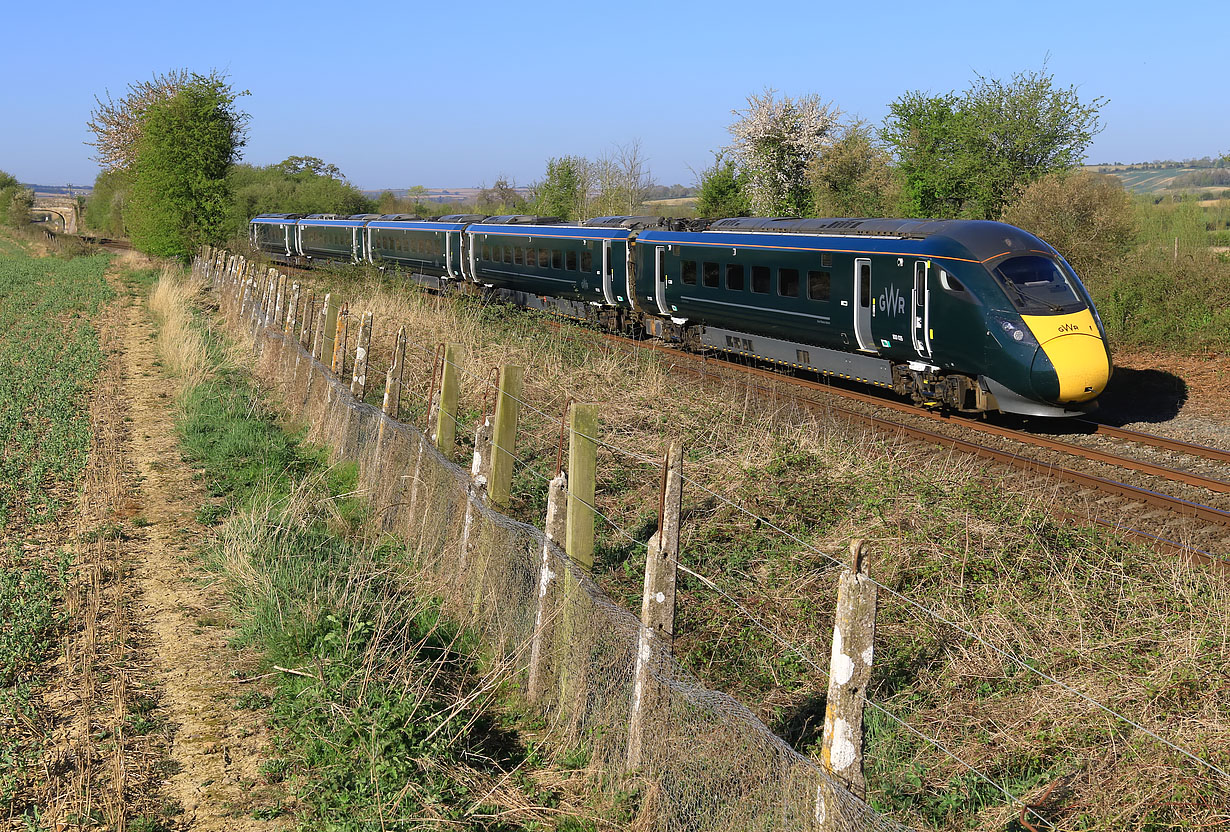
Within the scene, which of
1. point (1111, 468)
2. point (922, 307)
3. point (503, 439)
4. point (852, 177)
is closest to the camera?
point (503, 439)

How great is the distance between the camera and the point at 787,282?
1656cm

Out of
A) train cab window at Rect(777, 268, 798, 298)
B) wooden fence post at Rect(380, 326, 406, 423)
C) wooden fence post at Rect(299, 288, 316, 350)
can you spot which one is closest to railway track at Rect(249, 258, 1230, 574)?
train cab window at Rect(777, 268, 798, 298)

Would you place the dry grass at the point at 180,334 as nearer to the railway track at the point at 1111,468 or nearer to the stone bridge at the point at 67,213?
the railway track at the point at 1111,468

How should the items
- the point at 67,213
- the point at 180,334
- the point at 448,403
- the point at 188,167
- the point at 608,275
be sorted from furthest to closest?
1. the point at 67,213
2. the point at 188,167
3. the point at 608,275
4. the point at 180,334
5. the point at 448,403

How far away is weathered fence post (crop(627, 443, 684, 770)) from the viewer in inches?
183

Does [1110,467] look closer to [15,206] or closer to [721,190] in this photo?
[721,190]

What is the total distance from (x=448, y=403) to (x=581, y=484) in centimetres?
315

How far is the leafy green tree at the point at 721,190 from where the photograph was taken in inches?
2088

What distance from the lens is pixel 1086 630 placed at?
6262mm

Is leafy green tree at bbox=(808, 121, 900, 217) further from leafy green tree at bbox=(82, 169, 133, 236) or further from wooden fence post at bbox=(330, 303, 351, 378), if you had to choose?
leafy green tree at bbox=(82, 169, 133, 236)

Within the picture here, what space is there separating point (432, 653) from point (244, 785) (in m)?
1.44

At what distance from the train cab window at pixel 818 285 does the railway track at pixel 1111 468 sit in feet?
5.19

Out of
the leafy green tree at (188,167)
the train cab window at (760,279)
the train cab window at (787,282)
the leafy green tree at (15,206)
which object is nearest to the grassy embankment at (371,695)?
the train cab window at (787,282)

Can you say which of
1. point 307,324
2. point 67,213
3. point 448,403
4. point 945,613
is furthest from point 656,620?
point 67,213
